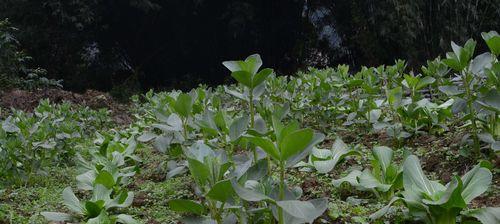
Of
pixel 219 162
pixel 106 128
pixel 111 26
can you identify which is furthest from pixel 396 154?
pixel 111 26

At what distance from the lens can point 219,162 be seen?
1113 mm

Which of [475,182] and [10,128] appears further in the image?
[10,128]

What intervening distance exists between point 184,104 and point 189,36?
32.3 feet

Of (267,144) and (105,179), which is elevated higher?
(267,144)

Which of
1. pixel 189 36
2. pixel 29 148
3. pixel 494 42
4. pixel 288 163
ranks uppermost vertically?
pixel 494 42

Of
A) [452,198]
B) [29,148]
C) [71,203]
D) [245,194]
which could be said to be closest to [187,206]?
[245,194]

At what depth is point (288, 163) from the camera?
1.02 m

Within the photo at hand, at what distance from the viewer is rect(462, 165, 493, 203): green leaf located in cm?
104

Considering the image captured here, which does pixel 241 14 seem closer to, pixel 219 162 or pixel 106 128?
pixel 106 128

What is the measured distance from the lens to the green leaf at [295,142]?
3.12 feet

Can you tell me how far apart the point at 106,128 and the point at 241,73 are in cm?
368

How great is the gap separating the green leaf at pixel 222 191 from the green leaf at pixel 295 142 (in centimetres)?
13

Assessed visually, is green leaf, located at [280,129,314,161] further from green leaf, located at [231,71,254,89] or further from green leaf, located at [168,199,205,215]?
green leaf, located at [231,71,254,89]

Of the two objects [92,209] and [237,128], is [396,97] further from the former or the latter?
[92,209]
